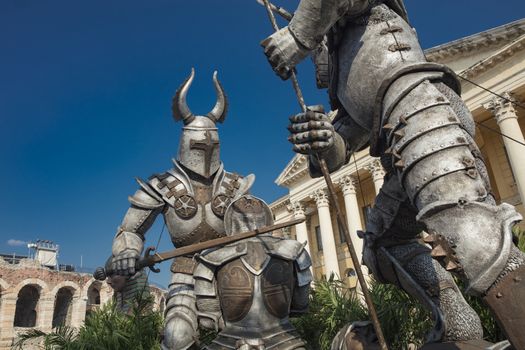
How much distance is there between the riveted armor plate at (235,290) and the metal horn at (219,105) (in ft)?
6.29

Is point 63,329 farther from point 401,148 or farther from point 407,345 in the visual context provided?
Result: point 401,148

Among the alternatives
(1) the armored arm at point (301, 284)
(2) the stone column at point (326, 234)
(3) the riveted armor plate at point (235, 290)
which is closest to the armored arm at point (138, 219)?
(3) the riveted armor plate at point (235, 290)

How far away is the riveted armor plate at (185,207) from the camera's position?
373 centimetres

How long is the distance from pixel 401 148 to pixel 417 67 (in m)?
0.39

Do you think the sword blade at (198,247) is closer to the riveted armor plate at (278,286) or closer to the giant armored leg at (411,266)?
the riveted armor plate at (278,286)

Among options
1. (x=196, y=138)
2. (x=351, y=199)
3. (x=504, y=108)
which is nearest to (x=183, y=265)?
(x=196, y=138)

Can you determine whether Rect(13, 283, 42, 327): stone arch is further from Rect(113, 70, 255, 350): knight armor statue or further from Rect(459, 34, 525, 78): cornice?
Rect(459, 34, 525, 78): cornice

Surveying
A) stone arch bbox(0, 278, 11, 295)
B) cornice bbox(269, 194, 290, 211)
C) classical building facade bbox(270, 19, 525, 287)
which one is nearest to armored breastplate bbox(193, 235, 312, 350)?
classical building facade bbox(270, 19, 525, 287)

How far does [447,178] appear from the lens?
1475 mm

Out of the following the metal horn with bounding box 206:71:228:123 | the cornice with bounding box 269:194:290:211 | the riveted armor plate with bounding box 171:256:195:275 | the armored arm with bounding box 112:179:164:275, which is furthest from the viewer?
the cornice with bounding box 269:194:290:211

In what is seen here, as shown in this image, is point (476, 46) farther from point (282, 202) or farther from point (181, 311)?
point (181, 311)

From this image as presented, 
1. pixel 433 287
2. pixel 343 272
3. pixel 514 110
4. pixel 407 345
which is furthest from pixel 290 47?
pixel 343 272

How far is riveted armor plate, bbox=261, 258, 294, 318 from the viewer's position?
2879 mm

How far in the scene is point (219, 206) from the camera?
381cm
